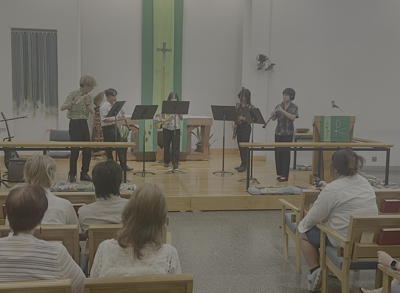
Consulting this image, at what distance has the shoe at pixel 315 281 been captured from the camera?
12.8 ft

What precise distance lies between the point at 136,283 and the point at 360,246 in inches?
73.5

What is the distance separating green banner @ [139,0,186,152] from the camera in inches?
412

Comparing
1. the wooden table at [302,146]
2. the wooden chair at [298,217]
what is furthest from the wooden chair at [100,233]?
the wooden table at [302,146]

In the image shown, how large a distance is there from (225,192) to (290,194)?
864mm

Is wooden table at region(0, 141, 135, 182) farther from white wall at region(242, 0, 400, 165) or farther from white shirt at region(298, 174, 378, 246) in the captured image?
white wall at region(242, 0, 400, 165)

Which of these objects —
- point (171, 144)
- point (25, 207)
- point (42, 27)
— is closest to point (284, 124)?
point (171, 144)

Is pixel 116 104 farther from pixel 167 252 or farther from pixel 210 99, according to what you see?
pixel 167 252

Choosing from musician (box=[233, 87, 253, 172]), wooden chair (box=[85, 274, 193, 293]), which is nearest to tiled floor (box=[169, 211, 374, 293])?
wooden chair (box=[85, 274, 193, 293])

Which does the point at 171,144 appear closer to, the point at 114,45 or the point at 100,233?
the point at 114,45

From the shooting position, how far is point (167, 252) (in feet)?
7.80

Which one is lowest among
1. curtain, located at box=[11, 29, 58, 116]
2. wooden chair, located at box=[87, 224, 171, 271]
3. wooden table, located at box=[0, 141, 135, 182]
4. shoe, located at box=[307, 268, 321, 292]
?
shoe, located at box=[307, 268, 321, 292]

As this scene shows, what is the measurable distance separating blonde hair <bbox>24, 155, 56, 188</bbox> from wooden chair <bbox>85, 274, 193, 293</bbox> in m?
1.53

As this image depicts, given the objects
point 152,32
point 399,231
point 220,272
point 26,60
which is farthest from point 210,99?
point 399,231

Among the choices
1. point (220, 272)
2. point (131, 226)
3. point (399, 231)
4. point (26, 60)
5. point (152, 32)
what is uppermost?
point (152, 32)
